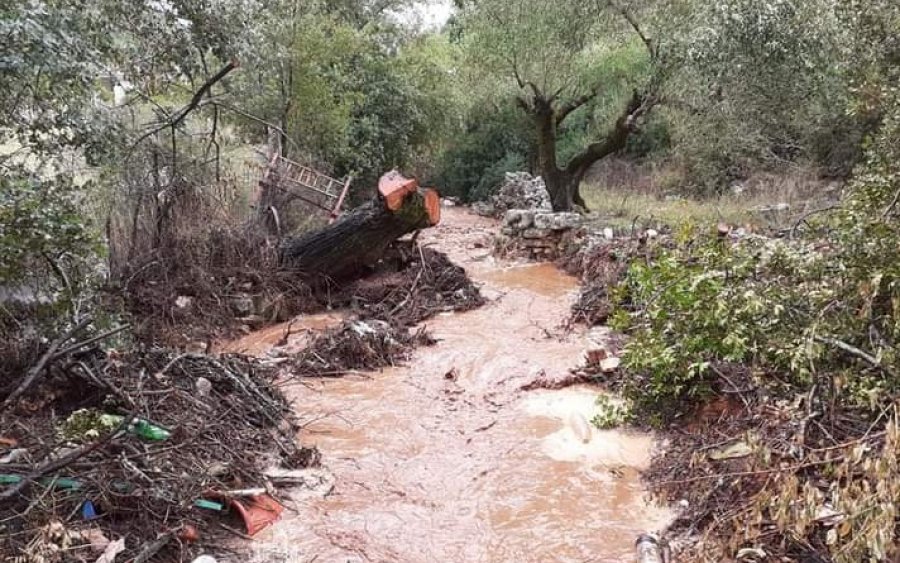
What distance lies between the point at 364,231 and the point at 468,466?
382 centimetres

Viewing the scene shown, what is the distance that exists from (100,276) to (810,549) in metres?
5.19

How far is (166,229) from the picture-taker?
21.3 feet

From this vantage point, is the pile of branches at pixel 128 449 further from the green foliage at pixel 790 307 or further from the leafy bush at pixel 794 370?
the green foliage at pixel 790 307

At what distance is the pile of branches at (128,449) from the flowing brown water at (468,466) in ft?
1.27

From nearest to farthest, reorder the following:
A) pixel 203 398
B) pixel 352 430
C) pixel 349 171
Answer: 1. pixel 203 398
2. pixel 352 430
3. pixel 349 171

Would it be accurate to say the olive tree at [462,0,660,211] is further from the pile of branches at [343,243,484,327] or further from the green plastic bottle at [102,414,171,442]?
the green plastic bottle at [102,414,171,442]

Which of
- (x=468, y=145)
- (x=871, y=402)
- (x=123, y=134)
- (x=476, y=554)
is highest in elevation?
(x=468, y=145)

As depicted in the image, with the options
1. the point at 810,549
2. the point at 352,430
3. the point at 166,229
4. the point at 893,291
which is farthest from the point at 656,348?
the point at 166,229

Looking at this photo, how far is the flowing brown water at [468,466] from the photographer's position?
124 inches

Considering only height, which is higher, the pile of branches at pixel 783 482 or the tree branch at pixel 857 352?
the tree branch at pixel 857 352

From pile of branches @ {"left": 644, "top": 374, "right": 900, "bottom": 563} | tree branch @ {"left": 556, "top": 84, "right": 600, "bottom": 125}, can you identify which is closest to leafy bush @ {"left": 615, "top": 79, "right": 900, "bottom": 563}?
pile of branches @ {"left": 644, "top": 374, "right": 900, "bottom": 563}

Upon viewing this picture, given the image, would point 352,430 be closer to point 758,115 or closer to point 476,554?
point 476,554

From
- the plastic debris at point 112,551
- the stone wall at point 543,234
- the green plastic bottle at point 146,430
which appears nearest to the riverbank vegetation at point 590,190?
the plastic debris at point 112,551

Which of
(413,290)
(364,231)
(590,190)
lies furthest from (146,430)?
(590,190)
